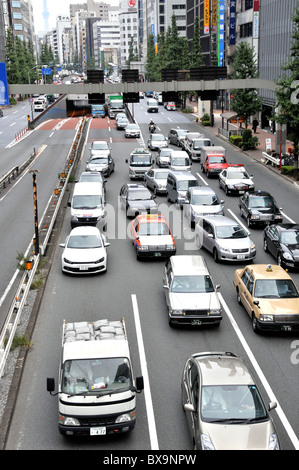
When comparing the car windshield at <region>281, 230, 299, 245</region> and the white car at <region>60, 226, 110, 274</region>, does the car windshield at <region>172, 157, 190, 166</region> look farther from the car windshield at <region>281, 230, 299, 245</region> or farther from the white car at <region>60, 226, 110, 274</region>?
the car windshield at <region>281, 230, 299, 245</region>

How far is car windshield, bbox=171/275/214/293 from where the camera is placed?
63.0 ft

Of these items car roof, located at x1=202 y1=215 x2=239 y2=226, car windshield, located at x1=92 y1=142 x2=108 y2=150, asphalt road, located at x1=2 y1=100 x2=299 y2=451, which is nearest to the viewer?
asphalt road, located at x1=2 y1=100 x2=299 y2=451

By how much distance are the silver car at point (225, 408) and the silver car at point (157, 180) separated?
2604 centimetres

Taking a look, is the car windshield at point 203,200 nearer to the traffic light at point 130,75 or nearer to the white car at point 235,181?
the white car at point 235,181

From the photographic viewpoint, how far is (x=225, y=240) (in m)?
25.3

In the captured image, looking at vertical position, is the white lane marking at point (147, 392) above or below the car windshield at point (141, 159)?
below

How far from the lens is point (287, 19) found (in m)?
62.8

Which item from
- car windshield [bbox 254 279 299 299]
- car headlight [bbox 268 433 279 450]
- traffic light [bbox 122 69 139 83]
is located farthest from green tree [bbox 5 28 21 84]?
car headlight [bbox 268 433 279 450]

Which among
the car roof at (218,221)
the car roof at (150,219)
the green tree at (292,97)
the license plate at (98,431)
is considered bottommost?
the license plate at (98,431)

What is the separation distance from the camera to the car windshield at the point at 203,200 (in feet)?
103

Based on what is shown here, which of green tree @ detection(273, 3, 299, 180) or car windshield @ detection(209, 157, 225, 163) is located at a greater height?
green tree @ detection(273, 3, 299, 180)

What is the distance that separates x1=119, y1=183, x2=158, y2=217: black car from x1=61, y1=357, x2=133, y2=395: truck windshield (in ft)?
62.4

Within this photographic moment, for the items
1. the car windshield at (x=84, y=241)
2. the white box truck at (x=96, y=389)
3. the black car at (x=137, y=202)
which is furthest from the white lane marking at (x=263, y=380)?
the black car at (x=137, y=202)

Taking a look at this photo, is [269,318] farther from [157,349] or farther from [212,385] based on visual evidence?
[212,385]
